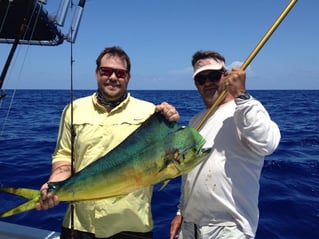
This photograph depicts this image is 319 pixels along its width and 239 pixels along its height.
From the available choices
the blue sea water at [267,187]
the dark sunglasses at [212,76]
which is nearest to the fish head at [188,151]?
the dark sunglasses at [212,76]

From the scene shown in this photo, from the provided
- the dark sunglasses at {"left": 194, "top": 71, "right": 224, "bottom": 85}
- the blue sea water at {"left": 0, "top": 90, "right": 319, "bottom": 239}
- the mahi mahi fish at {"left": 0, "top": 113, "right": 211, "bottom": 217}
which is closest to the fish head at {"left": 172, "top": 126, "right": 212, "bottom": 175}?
the mahi mahi fish at {"left": 0, "top": 113, "right": 211, "bottom": 217}

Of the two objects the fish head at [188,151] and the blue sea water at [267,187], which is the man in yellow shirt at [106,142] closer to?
the fish head at [188,151]

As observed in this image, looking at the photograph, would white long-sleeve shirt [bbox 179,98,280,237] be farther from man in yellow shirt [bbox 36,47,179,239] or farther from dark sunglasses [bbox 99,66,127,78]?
dark sunglasses [bbox 99,66,127,78]

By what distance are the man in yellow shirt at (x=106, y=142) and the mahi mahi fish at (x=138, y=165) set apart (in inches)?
19.8

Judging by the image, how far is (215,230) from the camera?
7.96 ft

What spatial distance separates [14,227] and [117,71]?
2.20m

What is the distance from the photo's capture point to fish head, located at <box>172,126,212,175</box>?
1971 millimetres

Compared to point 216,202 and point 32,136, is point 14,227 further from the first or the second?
point 32,136

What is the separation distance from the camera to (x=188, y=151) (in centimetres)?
199

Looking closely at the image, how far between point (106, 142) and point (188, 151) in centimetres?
83

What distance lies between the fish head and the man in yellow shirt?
708mm

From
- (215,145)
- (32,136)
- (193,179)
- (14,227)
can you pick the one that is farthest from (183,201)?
(32,136)

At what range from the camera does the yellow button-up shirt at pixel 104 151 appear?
8.50 feet

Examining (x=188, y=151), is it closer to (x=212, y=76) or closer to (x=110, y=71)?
(x=212, y=76)
